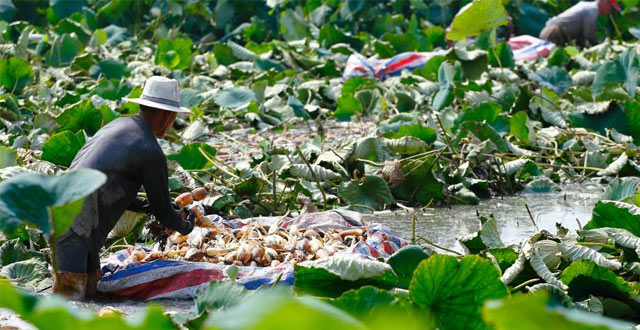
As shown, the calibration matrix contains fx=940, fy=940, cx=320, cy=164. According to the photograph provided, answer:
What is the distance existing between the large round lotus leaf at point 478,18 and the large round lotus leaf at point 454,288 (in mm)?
2976

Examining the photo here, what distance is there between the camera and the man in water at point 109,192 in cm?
271

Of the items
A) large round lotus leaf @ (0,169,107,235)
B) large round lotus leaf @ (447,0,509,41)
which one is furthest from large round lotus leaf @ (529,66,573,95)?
large round lotus leaf @ (0,169,107,235)

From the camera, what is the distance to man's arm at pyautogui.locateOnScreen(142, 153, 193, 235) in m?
2.79

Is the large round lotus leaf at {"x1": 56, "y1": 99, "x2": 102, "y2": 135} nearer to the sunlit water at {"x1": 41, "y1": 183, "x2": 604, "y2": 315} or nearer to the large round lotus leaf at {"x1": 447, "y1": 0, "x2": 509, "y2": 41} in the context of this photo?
the sunlit water at {"x1": 41, "y1": 183, "x2": 604, "y2": 315}

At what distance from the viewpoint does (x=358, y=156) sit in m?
4.34

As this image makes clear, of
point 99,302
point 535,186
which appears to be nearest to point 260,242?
point 99,302

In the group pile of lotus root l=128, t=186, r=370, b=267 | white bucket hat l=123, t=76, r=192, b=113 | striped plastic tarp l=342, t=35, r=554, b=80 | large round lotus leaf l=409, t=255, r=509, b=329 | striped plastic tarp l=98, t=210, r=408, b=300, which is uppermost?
large round lotus leaf l=409, t=255, r=509, b=329

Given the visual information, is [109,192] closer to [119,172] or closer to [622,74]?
[119,172]

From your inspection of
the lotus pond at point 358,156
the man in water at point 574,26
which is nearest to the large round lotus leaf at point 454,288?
the lotus pond at point 358,156

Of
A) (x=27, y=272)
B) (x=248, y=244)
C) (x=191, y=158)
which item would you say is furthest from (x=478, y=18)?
(x=27, y=272)

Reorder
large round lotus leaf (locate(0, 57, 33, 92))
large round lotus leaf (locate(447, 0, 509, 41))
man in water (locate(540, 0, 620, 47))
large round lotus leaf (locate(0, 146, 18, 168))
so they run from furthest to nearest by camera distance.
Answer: man in water (locate(540, 0, 620, 47)), large round lotus leaf (locate(0, 57, 33, 92)), large round lotus leaf (locate(447, 0, 509, 41)), large round lotus leaf (locate(0, 146, 18, 168))

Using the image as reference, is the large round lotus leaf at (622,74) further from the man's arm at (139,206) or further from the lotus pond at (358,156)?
the man's arm at (139,206)

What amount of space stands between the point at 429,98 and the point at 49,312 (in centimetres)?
518

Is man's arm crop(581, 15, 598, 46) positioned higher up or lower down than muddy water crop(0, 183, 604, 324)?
lower down
